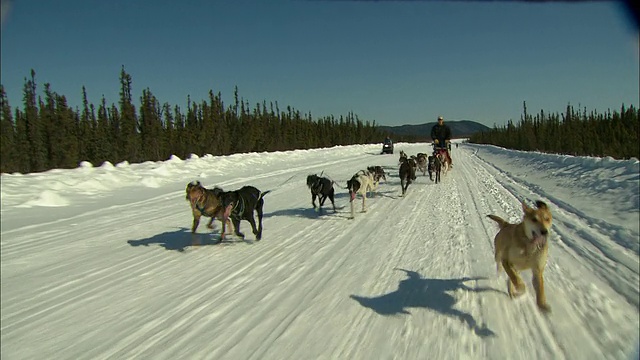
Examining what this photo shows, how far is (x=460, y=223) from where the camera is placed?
7.00 meters

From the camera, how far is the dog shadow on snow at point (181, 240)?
654 centimetres

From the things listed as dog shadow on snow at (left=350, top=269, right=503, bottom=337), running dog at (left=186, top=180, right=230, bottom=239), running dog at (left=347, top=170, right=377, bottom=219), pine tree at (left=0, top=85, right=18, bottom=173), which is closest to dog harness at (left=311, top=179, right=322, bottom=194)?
running dog at (left=347, top=170, right=377, bottom=219)

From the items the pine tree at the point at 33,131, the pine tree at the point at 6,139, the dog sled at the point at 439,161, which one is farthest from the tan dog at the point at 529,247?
the pine tree at the point at 33,131

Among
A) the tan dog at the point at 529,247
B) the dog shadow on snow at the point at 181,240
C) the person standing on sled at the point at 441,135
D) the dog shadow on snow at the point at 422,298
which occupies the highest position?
the person standing on sled at the point at 441,135

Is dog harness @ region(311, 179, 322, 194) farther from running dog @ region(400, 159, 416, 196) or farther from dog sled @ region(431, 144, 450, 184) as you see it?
dog sled @ region(431, 144, 450, 184)

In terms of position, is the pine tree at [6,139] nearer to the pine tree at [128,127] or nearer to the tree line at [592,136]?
the pine tree at [128,127]

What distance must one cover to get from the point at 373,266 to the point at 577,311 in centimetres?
236

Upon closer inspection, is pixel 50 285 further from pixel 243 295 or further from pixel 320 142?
pixel 320 142

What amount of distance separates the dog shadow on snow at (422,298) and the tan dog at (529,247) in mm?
509

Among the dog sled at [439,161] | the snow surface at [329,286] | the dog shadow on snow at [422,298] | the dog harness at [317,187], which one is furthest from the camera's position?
the dog sled at [439,161]

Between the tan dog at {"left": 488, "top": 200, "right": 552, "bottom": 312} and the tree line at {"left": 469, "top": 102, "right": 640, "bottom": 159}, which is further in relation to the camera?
the tree line at {"left": 469, "top": 102, "right": 640, "bottom": 159}

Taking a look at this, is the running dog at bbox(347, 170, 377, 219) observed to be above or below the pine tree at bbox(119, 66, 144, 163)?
below

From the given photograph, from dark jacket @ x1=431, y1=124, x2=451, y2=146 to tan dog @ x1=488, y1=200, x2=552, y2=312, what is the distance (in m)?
12.2

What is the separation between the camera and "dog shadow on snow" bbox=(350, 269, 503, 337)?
349 cm
